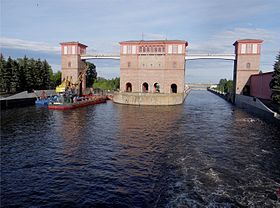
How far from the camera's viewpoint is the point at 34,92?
6975 cm

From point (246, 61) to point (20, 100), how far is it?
54.3 meters

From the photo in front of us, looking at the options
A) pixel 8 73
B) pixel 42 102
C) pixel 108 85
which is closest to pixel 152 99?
pixel 42 102

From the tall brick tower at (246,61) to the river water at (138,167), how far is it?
143 feet

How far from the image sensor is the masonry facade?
76.7 meters

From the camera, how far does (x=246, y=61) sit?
73688 millimetres

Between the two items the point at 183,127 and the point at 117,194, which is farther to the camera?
the point at 183,127

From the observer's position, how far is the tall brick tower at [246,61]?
241 feet

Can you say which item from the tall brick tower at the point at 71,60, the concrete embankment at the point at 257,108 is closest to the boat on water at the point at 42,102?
the tall brick tower at the point at 71,60

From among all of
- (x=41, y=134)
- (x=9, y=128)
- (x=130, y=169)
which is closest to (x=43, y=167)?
(x=130, y=169)

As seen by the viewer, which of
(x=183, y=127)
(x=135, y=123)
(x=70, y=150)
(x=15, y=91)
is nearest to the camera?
(x=70, y=150)

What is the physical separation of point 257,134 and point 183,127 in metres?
8.59

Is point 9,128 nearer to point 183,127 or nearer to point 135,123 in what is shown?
point 135,123

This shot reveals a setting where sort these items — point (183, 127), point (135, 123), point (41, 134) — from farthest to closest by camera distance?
1. point (135, 123)
2. point (183, 127)
3. point (41, 134)

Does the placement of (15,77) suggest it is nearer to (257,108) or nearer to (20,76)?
(20,76)
